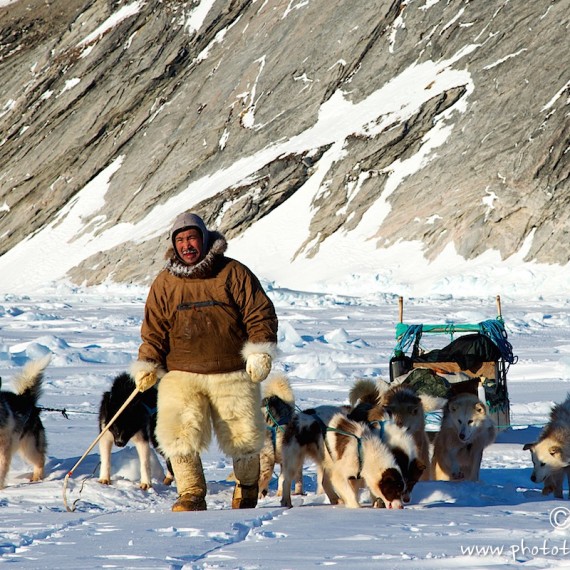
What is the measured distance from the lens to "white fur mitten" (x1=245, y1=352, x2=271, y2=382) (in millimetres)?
5496

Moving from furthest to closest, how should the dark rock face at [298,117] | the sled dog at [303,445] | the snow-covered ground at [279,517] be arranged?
the dark rock face at [298,117] → the sled dog at [303,445] → the snow-covered ground at [279,517]

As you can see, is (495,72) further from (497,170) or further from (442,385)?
(442,385)

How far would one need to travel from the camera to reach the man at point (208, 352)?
5.61 metres

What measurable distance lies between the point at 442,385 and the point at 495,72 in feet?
138

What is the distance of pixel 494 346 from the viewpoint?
393 inches

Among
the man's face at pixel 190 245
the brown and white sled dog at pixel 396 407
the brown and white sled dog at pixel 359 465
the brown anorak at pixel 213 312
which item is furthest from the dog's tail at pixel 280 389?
the man's face at pixel 190 245

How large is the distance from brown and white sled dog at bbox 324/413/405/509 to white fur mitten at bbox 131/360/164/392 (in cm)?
121

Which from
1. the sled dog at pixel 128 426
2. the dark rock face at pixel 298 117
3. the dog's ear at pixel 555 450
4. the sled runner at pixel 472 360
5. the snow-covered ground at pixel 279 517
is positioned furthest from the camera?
the dark rock face at pixel 298 117

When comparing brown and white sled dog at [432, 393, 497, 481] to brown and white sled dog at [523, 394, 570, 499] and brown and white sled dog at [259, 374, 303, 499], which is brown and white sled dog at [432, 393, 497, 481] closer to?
brown and white sled dog at [523, 394, 570, 499]

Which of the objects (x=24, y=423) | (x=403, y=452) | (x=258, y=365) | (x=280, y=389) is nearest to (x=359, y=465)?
(x=403, y=452)

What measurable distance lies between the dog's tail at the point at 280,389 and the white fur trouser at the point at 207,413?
119cm

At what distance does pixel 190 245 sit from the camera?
569 cm

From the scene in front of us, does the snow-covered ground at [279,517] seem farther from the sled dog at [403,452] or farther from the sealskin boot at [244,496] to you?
the sealskin boot at [244,496]

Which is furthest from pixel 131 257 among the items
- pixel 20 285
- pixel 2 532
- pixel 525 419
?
pixel 2 532
